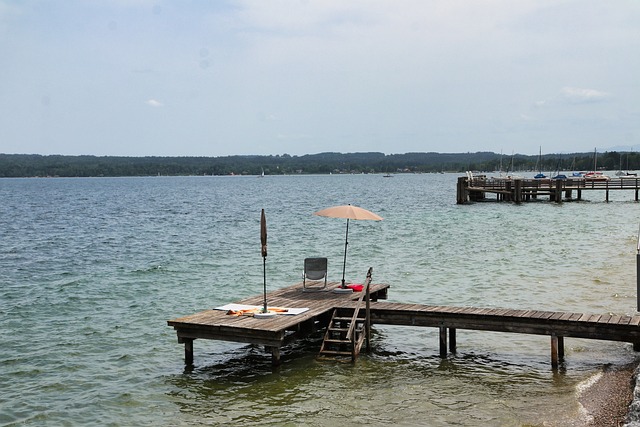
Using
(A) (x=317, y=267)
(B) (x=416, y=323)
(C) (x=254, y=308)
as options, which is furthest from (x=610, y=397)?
(A) (x=317, y=267)

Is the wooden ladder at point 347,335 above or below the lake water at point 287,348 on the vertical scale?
above

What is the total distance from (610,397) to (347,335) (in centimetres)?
497

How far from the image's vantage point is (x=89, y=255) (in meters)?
34.1

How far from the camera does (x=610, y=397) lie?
11.4m

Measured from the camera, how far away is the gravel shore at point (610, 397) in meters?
10.2

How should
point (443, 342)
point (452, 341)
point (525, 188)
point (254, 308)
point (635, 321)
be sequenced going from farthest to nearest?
point (525, 188), point (452, 341), point (254, 308), point (443, 342), point (635, 321)

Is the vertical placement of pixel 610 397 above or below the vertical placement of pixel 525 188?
→ below

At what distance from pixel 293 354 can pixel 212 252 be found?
20.2 metres

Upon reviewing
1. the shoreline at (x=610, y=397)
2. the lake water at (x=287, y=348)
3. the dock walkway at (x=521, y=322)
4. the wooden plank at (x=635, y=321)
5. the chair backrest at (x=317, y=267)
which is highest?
the chair backrest at (x=317, y=267)

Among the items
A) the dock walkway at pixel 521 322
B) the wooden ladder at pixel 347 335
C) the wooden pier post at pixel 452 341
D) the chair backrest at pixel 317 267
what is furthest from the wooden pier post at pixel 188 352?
the wooden pier post at pixel 452 341

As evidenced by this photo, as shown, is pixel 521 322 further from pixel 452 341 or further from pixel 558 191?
pixel 558 191

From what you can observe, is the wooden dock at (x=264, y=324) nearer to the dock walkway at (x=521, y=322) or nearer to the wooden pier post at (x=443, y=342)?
the dock walkway at (x=521, y=322)

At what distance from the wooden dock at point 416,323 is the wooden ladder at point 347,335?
0.55ft

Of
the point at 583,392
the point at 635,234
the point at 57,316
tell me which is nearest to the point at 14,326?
the point at 57,316
